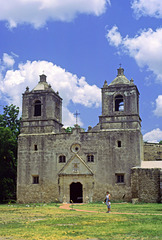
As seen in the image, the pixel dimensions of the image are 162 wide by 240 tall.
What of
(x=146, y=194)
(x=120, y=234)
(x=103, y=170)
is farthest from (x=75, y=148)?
(x=120, y=234)

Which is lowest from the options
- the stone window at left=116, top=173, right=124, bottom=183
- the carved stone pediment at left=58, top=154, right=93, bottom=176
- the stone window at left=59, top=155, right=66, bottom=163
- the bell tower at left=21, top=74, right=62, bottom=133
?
the stone window at left=116, top=173, right=124, bottom=183

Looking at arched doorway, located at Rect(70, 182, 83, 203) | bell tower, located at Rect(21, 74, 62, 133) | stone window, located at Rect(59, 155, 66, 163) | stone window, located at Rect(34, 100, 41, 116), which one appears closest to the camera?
arched doorway, located at Rect(70, 182, 83, 203)

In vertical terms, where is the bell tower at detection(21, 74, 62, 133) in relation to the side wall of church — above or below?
above

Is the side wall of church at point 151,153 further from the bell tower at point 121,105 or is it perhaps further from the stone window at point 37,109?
the stone window at point 37,109

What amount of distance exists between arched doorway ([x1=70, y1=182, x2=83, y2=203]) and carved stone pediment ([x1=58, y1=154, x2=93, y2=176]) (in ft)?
5.31

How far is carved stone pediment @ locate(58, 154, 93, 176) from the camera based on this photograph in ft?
104

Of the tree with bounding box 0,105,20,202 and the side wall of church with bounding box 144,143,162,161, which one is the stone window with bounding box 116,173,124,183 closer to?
the side wall of church with bounding box 144,143,162,161

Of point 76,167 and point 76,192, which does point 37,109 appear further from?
point 76,192

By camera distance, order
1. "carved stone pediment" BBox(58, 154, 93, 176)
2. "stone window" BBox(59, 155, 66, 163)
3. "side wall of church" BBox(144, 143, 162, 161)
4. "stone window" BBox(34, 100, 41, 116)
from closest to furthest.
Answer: "carved stone pediment" BBox(58, 154, 93, 176) < "stone window" BBox(59, 155, 66, 163) < "stone window" BBox(34, 100, 41, 116) < "side wall of church" BBox(144, 143, 162, 161)

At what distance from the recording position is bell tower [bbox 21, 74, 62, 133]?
34.3 meters

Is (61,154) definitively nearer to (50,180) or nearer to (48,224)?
A: (50,180)

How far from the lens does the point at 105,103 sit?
33344mm

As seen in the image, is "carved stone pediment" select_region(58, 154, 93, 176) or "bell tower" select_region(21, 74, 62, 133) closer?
"carved stone pediment" select_region(58, 154, 93, 176)

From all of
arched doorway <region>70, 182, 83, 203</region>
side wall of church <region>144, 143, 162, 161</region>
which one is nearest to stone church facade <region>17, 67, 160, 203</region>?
arched doorway <region>70, 182, 83, 203</region>
